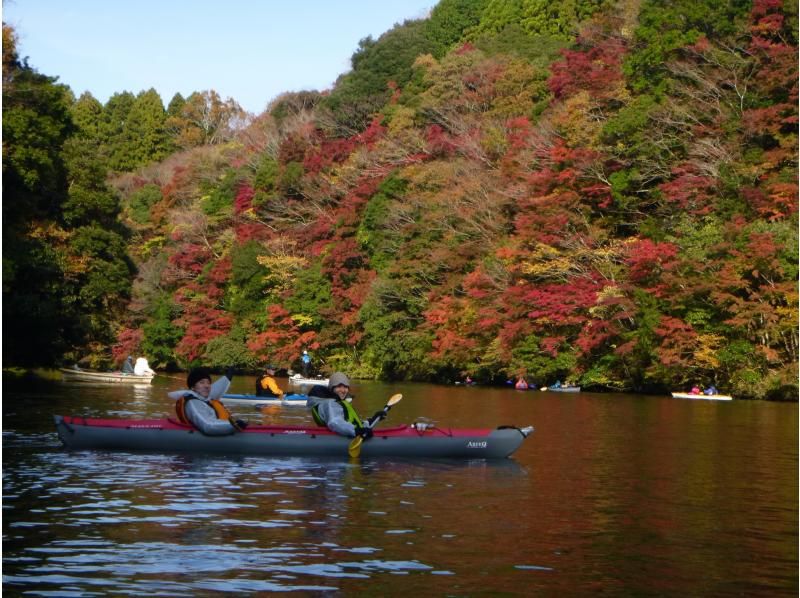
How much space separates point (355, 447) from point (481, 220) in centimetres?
3727

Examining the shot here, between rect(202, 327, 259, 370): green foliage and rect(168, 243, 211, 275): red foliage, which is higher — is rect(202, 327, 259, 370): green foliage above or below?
below

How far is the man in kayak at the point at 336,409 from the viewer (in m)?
20.7

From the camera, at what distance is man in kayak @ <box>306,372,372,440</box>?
67.9 ft

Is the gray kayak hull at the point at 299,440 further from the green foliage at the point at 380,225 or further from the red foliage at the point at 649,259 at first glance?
the green foliage at the point at 380,225

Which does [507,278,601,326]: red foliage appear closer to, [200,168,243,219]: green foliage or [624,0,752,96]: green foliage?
[624,0,752,96]: green foliage

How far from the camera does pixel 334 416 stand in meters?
21.0

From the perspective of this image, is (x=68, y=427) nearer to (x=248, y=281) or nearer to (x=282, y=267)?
(x=282, y=267)

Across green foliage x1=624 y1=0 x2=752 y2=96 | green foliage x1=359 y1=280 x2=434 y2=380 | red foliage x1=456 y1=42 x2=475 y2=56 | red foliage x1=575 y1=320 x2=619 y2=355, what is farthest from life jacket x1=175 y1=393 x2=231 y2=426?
red foliage x1=456 y1=42 x2=475 y2=56

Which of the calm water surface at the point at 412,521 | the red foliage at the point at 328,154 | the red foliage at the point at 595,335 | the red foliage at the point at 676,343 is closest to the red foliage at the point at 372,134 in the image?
the red foliage at the point at 328,154

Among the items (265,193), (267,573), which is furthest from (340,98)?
(267,573)

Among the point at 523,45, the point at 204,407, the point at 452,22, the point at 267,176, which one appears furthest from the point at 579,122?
the point at 452,22

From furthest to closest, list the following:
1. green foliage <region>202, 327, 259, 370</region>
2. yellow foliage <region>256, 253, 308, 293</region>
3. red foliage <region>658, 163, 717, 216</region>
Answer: green foliage <region>202, 327, 259, 370</region> → yellow foliage <region>256, 253, 308, 293</region> → red foliage <region>658, 163, 717, 216</region>

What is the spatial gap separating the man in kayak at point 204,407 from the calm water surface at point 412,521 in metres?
0.54

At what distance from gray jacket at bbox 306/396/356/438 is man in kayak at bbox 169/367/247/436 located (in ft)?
4.26
